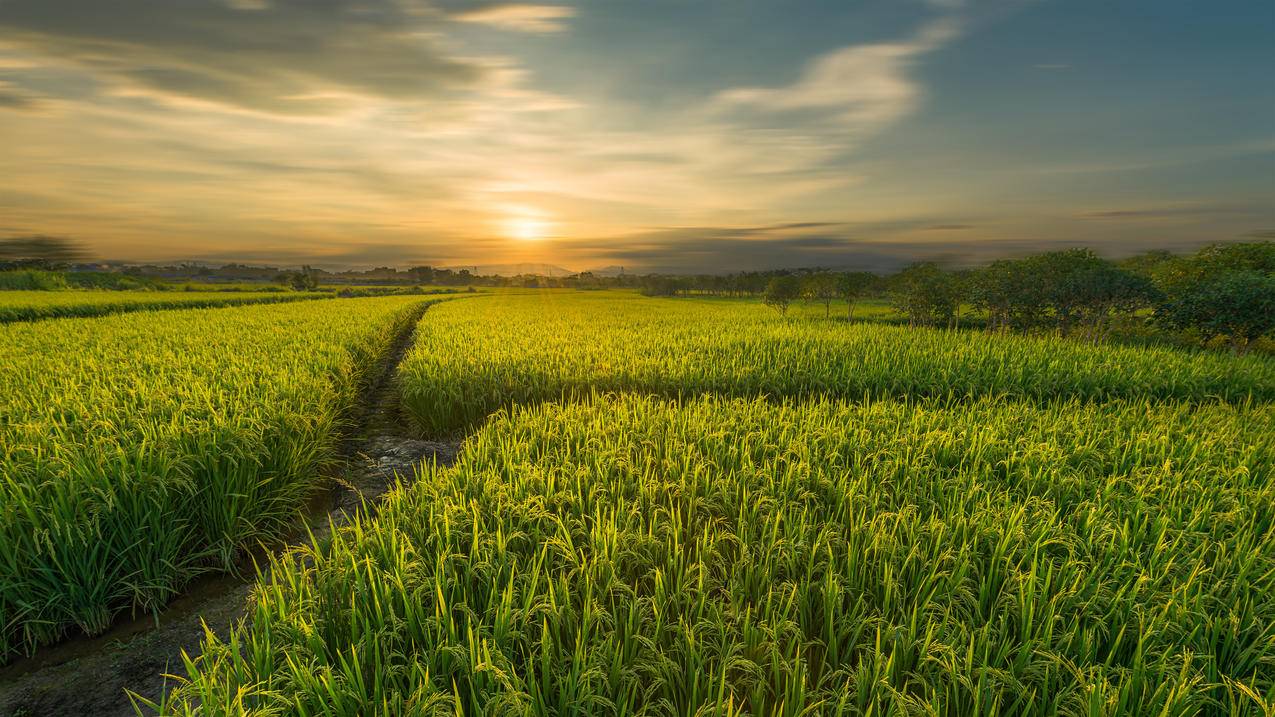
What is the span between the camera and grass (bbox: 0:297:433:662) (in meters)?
3.96

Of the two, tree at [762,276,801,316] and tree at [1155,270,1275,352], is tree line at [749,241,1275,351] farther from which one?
tree at [762,276,801,316]

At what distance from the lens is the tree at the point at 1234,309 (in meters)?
21.9

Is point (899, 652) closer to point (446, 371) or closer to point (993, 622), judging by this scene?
point (993, 622)

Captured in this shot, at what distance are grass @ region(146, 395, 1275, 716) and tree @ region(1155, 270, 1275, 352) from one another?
28734mm

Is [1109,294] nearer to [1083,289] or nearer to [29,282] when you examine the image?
[1083,289]

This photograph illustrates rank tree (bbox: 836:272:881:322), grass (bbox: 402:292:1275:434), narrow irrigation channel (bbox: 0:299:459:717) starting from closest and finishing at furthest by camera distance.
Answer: narrow irrigation channel (bbox: 0:299:459:717)
grass (bbox: 402:292:1275:434)
tree (bbox: 836:272:881:322)

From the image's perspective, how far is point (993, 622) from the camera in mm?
2654

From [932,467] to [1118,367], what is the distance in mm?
10768

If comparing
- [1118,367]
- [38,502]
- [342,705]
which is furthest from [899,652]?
[1118,367]

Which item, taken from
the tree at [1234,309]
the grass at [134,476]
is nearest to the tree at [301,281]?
the grass at [134,476]

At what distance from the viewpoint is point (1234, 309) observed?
896 inches

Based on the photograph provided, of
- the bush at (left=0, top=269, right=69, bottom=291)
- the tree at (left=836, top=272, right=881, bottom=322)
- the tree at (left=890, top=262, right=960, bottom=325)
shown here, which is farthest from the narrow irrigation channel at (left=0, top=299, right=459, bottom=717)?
the bush at (left=0, top=269, right=69, bottom=291)

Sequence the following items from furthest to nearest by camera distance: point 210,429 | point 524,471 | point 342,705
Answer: point 210,429, point 524,471, point 342,705

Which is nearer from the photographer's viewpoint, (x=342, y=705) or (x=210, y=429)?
(x=342, y=705)
